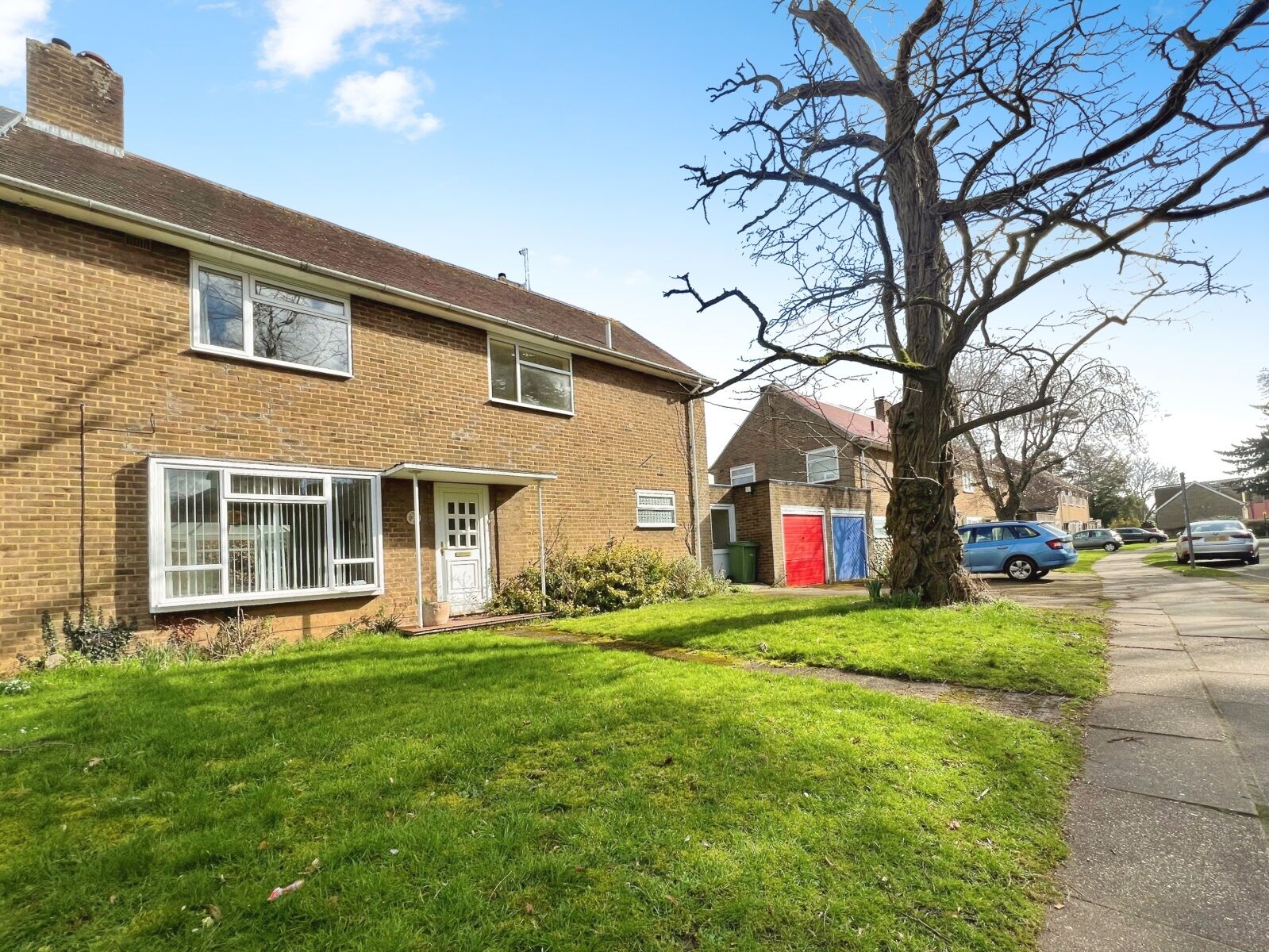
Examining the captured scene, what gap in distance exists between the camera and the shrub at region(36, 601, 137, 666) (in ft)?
22.2

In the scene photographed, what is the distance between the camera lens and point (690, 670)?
588 centimetres

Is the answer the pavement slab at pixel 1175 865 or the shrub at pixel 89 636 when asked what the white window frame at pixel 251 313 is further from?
the pavement slab at pixel 1175 865

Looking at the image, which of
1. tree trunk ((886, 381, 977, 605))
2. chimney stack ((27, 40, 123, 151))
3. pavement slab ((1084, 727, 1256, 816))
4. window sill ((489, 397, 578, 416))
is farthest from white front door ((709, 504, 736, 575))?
chimney stack ((27, 40, 123, 151))

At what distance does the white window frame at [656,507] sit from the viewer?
14055mm

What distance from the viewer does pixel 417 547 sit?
31.0 feet

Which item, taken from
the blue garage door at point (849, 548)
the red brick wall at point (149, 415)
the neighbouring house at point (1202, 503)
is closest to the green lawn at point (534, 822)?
the red brick wall at point (149, 415)

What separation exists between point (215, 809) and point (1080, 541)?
49.3 meters

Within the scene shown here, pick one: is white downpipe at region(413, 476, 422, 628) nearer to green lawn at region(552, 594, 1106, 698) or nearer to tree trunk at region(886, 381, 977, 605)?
green lawn at region(552, 594, 1106, 698)

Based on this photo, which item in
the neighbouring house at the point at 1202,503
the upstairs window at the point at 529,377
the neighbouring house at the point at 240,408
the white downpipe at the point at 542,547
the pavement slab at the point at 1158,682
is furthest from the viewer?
the neighbouring house at the point at 1202,503

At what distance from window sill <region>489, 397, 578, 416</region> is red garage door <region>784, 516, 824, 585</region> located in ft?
29.1

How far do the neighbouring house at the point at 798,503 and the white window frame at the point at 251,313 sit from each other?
28.0ft

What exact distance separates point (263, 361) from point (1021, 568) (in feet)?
59.8

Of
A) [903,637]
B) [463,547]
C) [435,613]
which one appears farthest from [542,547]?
[903,637]

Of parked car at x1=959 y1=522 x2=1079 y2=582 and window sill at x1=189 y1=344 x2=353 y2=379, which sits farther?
parked car at x1=959 y1=522 x2=1079 y2=582
